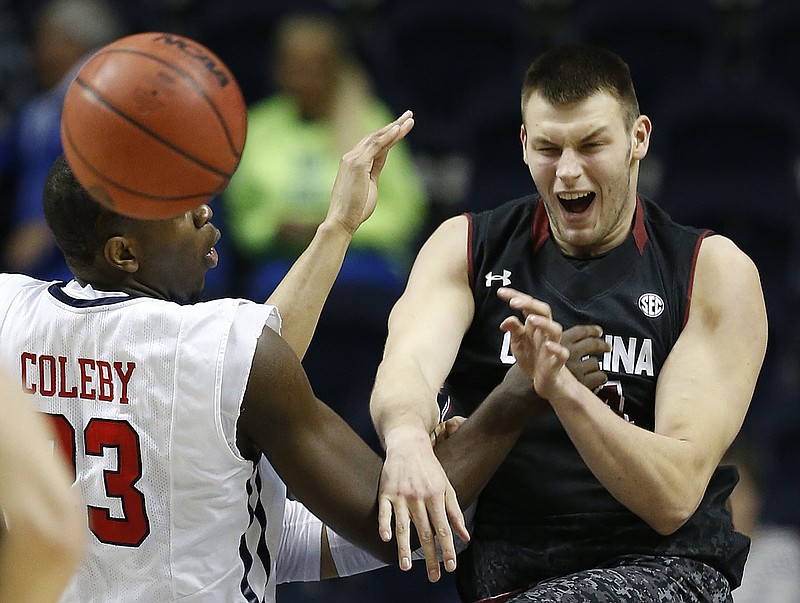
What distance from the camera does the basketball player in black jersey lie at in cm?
341

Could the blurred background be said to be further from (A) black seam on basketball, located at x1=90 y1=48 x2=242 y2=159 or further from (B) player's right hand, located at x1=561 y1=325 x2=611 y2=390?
(A) black seam on basketball, located at x1=90 y1=48 x2=242 y2=159

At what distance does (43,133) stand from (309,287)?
3360mm

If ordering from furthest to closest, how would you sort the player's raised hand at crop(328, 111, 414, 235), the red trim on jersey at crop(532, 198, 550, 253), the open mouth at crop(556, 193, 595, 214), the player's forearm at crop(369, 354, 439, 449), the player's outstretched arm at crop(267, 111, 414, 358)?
the red trim on jersey at crop(532, 198, 550, 253)
the open mouth at crop(556, 193, 595, 214)
the player's raised hand at crop(328, 111, 414, 235)
the player's outstretched arm at crop(267, 111, 414, 358)
the player's forearm at crop(369, 354, 439, 449)

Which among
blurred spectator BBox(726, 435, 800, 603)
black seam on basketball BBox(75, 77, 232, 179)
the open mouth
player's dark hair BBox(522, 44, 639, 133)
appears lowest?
blurred spectator BBox(726, 435, 800, 603)

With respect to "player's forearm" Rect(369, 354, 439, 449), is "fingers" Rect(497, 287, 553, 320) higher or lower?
higher

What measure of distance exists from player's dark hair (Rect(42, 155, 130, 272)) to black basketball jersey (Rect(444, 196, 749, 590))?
1.10 metres

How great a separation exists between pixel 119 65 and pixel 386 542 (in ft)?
4.23

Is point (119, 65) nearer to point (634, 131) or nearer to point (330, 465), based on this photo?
A: point (330, 465)

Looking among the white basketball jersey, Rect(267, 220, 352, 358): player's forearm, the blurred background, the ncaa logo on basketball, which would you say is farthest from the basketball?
the blurred background

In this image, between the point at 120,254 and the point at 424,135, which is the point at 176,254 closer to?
the point at 120,254

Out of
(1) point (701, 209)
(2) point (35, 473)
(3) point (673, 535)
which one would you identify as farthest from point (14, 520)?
(1) point (701, 209)

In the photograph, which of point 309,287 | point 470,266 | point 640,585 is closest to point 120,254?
point 309,287

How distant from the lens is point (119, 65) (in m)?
3.22

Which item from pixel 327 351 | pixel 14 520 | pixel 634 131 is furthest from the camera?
pixel 327 351
